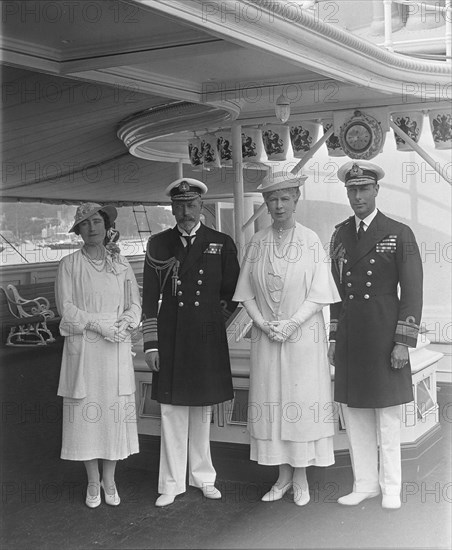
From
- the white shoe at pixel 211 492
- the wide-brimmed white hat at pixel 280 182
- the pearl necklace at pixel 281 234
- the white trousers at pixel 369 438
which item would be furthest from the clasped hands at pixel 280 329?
the white shoe at pixel 211 492

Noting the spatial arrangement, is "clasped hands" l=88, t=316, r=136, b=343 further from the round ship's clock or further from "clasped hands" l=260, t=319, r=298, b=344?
the round ship's clock

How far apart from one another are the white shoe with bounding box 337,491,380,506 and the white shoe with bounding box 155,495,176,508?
34.5 inches

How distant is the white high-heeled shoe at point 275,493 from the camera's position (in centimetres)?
403

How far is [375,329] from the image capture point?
386 centimetres

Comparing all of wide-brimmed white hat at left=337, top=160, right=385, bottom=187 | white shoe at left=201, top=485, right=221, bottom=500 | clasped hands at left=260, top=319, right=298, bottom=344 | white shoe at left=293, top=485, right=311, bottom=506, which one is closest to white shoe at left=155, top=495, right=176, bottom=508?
white shoe at left=201, top=485, right=221, bottom=500

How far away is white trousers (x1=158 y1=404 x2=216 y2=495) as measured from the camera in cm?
407

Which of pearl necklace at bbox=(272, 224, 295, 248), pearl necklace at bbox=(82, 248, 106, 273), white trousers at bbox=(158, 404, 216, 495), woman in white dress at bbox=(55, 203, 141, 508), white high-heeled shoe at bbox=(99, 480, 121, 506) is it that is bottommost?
white high-heeled shoe at bbox=(99, 480, 121, 506)

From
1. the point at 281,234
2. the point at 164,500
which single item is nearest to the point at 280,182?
the point at 281,234

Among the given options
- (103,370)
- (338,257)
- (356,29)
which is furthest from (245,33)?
(356,29)

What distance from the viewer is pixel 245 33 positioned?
10.1ft

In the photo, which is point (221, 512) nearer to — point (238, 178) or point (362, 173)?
point (362, 173)

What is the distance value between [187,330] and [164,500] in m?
0.90

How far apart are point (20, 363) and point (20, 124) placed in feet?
13.3

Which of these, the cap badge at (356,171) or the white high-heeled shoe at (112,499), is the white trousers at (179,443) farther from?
the cap badge at (356,171)
